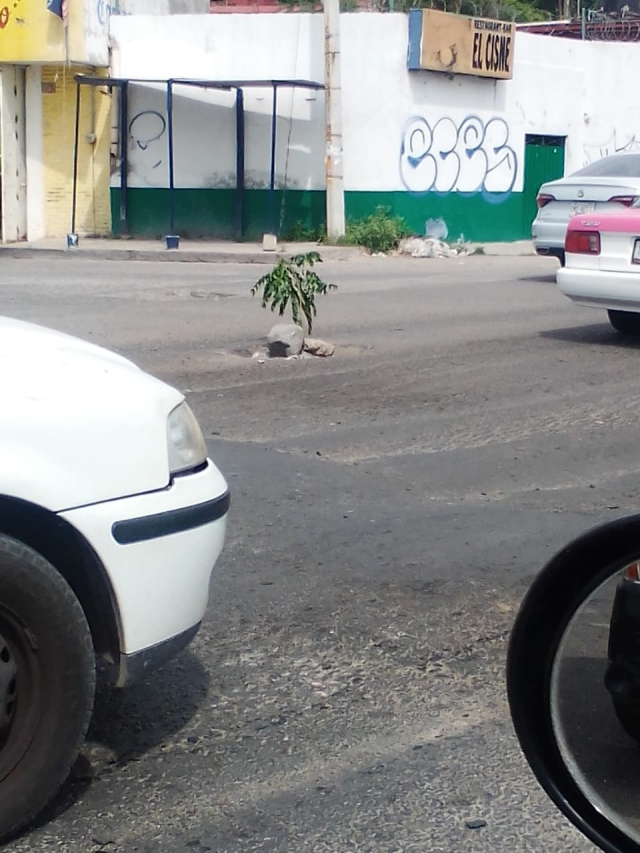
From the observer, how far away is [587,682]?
2047 millimetres

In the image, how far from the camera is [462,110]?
2361 cm

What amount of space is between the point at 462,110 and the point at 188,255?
21.7 feet

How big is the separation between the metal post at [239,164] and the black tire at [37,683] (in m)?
20.3

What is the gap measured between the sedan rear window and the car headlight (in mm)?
13135

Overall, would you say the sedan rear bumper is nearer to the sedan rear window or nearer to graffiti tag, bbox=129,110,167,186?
the sedan rear window

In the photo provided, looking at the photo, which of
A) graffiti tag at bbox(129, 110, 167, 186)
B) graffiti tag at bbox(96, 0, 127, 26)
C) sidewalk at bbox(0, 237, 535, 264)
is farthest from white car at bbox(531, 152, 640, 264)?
graffiti tag at bbox(96, 0, 127, 26)

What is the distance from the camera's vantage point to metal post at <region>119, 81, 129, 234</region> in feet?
75.2

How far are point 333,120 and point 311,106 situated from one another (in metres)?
1.20

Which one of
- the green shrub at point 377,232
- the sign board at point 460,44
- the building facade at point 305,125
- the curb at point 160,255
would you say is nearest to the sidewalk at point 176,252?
the curb at point 160,255

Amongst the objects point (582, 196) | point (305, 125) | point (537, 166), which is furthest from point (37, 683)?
point (537, 166)

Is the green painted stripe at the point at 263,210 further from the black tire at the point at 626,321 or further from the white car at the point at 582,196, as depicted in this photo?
the black tire at the point at 626,321

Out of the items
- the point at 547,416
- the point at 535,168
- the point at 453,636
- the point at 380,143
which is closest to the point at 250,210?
the point at 380,143

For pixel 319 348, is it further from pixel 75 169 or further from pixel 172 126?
pixel 75 169

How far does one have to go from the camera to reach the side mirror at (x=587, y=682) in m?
1.98
